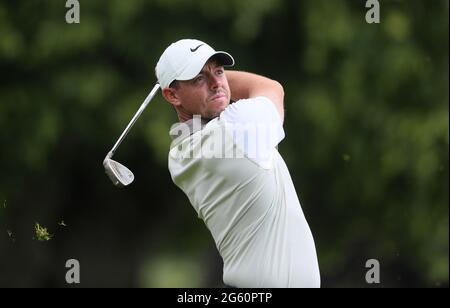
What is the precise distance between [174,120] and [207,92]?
3.68 meters

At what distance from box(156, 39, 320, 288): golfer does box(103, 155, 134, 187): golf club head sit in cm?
26

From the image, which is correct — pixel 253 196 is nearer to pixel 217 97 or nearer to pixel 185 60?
pixel 217 97

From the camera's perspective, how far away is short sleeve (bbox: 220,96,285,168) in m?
2.99

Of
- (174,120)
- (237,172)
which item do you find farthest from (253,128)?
(174,120)

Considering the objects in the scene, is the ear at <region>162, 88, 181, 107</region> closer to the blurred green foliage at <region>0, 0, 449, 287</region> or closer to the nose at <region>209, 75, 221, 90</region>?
the nose at <region>209, 75, 221, 90</region>

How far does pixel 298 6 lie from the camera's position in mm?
7270

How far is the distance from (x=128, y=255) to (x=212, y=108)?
4882mm

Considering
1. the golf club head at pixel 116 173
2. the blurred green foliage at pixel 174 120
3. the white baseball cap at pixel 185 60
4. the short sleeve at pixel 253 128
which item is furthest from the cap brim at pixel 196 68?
the blurred green foliage at pixel 174 120

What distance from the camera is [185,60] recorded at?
3.05 m

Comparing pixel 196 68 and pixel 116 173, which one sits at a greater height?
pixel 196 68

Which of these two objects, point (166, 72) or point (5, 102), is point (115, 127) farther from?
point (166, 72)

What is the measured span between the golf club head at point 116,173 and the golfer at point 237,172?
0.85 feet

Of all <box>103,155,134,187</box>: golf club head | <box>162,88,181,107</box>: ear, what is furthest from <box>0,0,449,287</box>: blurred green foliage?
<box>162,88,181,107</box>: ear
